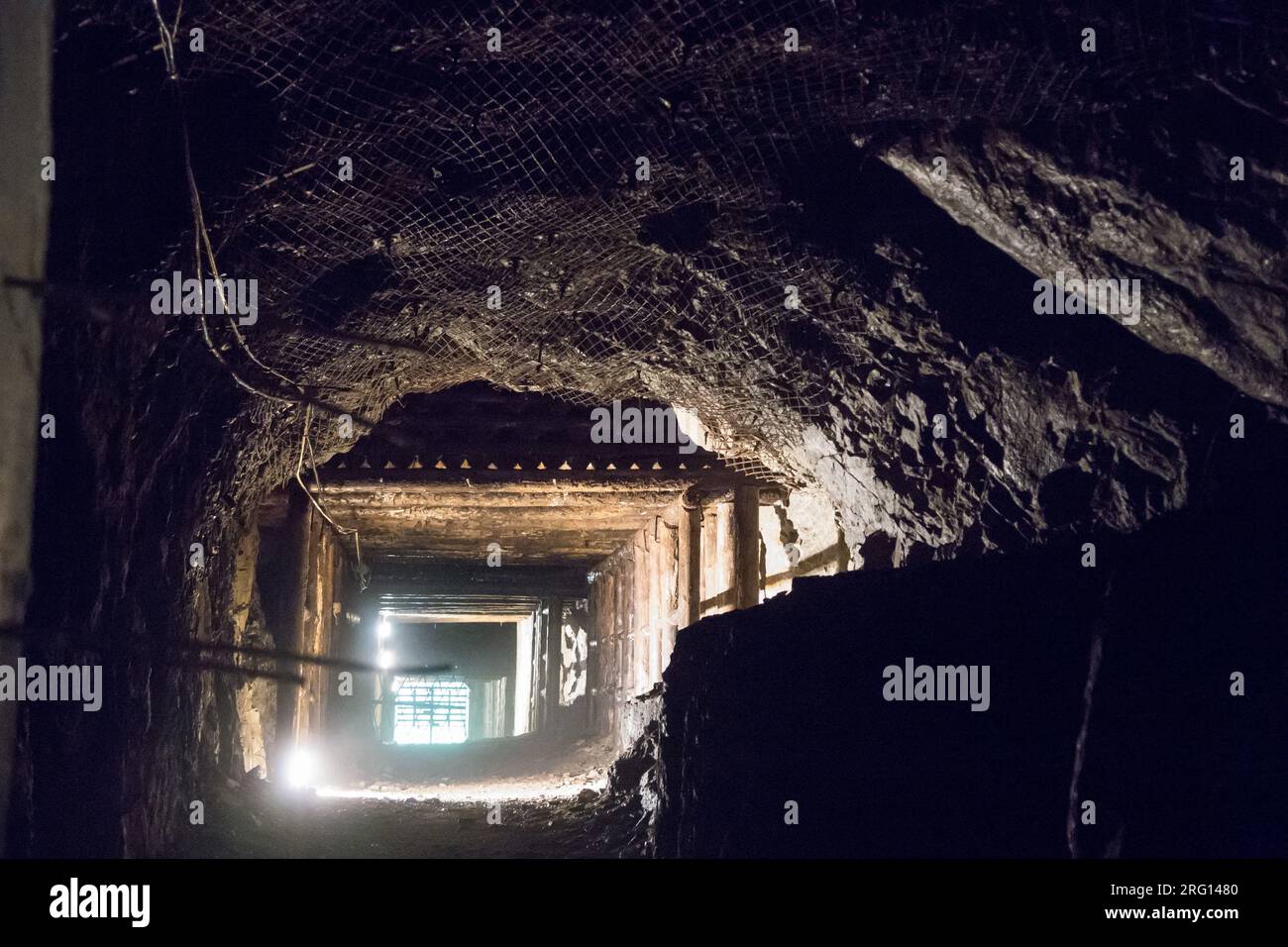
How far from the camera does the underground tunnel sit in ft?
11.8

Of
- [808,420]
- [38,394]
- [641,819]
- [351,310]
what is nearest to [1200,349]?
[808,420]

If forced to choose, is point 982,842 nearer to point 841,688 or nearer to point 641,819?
point 841,688

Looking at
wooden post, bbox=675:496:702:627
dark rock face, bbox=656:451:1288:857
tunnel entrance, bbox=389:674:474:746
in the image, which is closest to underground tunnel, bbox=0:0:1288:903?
dark rock face, bbox=656:451:1288:857

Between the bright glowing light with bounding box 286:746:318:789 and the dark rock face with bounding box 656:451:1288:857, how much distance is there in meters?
6.50

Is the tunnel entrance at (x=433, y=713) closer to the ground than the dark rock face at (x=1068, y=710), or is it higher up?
closer to the ground

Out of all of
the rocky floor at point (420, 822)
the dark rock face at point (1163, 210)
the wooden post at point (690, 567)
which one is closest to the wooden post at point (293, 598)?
the rocky floor at point (420, 822)

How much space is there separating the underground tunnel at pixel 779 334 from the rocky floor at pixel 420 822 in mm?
460

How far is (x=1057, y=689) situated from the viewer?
3857 mm

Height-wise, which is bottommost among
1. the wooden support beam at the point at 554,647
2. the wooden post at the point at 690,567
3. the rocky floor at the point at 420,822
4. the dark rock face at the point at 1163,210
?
the rocky floor at the point at 420,822

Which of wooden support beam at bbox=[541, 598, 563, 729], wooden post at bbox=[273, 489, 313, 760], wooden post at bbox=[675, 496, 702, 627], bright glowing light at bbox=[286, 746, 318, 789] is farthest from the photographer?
wooden support beam at bbox=[541, 598, 563, 729]

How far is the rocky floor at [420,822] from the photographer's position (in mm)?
6660

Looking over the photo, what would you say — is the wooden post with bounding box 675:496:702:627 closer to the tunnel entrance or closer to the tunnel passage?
the tunnel passage

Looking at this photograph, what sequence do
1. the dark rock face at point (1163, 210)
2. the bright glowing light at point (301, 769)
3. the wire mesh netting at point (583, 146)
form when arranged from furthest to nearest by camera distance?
the bright glowing light at point (301, 769) → the wire mesh netting at point (583, 146) → the dark rock face at point (1163, 210)

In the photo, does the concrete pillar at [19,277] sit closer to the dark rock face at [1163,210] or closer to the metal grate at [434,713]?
the dark rock face at [1163,210]
